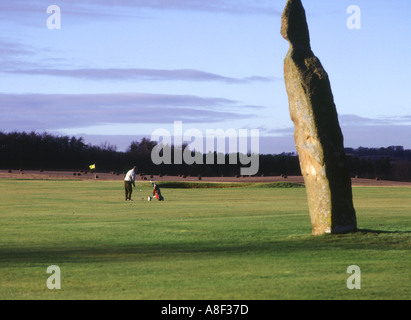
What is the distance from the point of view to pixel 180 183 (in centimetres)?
5934

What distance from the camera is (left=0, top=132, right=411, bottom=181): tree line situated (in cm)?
8438

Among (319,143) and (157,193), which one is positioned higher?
(319,143)

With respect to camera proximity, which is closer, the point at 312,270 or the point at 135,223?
the point at 312,270

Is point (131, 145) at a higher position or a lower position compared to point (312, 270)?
higher

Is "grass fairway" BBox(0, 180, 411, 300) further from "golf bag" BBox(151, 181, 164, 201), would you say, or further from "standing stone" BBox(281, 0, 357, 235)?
"golf bag" BBox(151, 181, 164, 201)

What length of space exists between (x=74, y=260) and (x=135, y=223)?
29.4ft

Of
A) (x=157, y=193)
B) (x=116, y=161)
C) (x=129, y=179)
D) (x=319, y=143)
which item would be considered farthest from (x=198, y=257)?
(x=116, y=161)

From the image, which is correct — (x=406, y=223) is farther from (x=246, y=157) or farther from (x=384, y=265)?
(x=246, y=157)

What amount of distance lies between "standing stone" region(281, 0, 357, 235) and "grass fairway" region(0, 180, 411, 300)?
1.95ft

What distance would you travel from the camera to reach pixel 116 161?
90312mm

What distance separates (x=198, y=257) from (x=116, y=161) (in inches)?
2927

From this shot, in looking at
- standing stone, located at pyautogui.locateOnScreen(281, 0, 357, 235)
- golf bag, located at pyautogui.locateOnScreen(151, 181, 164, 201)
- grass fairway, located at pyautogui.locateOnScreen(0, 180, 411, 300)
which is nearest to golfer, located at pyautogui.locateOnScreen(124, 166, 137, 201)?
golf bag, located at pyautogui.locateOnScreen(151, 181, 164, 201)

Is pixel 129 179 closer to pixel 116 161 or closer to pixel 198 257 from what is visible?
pixel 198 257
